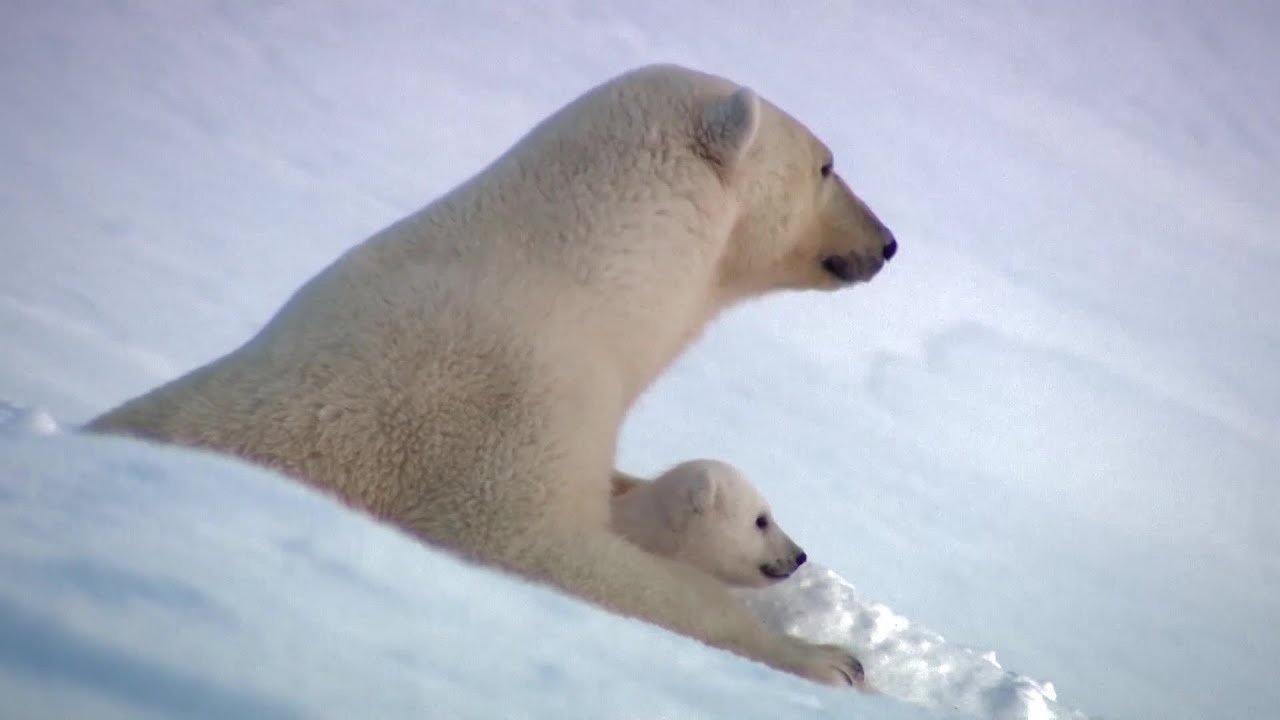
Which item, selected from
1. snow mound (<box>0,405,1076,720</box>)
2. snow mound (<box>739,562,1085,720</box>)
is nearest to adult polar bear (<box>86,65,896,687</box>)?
snow mound (<box>0,405,1076,720</box>)

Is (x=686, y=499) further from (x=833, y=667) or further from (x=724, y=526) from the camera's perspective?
(x=833, y=667)

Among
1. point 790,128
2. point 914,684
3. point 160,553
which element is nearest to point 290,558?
point 160,553

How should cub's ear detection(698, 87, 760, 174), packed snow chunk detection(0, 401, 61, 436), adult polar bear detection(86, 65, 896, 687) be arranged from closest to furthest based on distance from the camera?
packed snow chunk detection(0, 401, 61, 436) < adult polar bear detection(86, 65, 896, 687) < cub's ear detection(698, 87, 760, 174)

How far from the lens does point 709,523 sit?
3.33 meters

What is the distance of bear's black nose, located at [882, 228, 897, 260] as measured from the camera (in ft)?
11.2

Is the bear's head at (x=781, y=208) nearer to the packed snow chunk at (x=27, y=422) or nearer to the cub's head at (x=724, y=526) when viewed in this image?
the cub's head at (x=724, y=526)

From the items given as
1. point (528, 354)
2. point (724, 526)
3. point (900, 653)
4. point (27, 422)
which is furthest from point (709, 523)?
point (27, 422)

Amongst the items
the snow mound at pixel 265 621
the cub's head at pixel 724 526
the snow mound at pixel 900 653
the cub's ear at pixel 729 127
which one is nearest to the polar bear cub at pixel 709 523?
the cub's head at pixel 724 526

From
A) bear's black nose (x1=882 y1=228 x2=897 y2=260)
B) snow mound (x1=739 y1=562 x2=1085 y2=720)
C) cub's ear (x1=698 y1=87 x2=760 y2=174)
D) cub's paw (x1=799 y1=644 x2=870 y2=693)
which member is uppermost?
bear's black nose (x1=882 y1=228 x2=897 y2=260)

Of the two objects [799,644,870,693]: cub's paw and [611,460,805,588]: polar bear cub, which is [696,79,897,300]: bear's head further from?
[799,644,870,693]: cub's paw

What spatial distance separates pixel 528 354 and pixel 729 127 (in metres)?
0.73

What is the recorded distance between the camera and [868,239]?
3.38 metres

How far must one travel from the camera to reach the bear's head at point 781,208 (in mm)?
2955

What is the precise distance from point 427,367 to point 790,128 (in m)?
1.13
